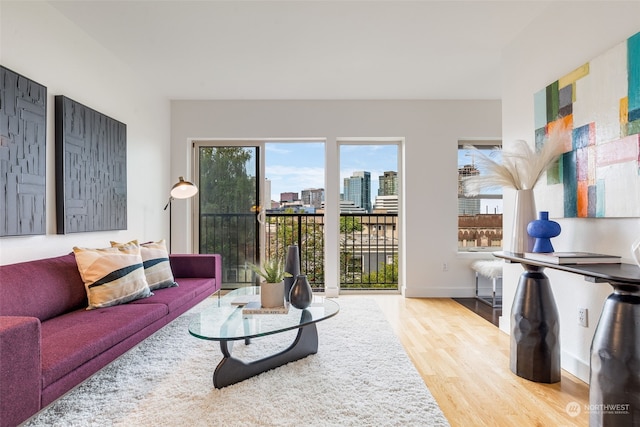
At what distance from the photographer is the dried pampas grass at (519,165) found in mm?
2287

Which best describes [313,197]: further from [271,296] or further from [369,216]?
[271,296]

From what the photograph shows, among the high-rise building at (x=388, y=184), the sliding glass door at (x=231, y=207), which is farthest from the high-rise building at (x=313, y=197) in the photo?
the high-rise building at (x=388, y=184)

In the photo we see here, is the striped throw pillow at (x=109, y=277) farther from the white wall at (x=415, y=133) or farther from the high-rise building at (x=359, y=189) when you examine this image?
the high-rise building at (x=359, y=189)

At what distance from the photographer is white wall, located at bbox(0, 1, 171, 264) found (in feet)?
7.36

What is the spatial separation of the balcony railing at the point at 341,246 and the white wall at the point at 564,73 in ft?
6.76

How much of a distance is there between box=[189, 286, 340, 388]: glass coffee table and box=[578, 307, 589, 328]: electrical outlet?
A: 5.04 feet

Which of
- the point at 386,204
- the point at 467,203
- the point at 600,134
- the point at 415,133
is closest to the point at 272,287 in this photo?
the point at 600,134

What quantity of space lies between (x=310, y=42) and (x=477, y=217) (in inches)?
122

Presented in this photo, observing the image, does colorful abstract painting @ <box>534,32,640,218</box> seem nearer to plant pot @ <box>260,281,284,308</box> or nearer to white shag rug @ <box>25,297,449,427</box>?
white shag rug @ <box>25,297,449,427</box>

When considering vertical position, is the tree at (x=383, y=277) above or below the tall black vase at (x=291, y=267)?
below

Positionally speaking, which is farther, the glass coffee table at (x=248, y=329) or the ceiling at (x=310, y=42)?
the ceiling at (x=310, y=42)

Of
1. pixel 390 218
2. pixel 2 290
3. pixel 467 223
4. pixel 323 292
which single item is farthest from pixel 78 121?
pixel 467 223

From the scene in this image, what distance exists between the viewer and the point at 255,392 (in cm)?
199

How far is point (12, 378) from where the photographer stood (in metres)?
1.31
